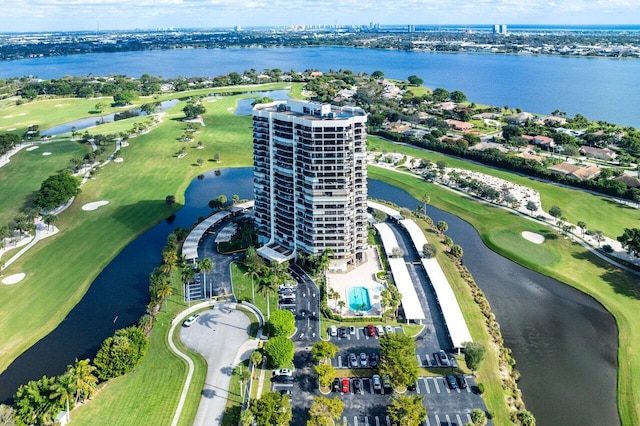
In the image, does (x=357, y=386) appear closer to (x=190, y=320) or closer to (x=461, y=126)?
(x=190, y=320)

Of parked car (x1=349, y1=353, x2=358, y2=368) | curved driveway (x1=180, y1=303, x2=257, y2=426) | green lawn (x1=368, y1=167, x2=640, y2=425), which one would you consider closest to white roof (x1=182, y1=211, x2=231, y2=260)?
curved driveway (x1=180, y1=303, x2=257, y2=426)

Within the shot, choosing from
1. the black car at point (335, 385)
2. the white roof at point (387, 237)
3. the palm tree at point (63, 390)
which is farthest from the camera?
the white roof at point (387, 237)

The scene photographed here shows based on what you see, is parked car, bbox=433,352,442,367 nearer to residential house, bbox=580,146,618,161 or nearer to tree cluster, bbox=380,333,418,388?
tree cluster, bbox=380,333,418,388

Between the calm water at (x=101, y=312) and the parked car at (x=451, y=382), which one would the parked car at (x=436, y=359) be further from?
the calm water at (x=101, y=312)

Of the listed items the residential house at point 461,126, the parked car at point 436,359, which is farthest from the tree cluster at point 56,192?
the residential house at point 461,126

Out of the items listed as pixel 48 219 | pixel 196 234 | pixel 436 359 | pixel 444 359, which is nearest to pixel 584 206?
pixel 444 359

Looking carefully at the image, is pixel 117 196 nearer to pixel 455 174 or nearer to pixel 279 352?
pixel 279 352
